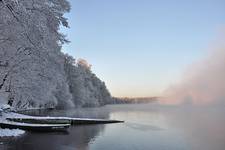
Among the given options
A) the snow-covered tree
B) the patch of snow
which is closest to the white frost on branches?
the snow-covered tree

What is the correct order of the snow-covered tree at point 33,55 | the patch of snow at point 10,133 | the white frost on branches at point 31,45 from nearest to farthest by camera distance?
the white frost on branches at point 31,45, the snow-covered tree at point 33,55, the patch of snow at point 10,133

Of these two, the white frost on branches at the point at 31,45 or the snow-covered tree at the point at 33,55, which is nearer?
the white frost on branches at the point at 31,45

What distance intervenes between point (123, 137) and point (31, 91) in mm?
9864

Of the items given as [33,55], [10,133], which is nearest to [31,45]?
Result: [33,55]

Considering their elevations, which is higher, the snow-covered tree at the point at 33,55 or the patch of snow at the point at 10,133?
the snow-covered tree at the point at 33,55

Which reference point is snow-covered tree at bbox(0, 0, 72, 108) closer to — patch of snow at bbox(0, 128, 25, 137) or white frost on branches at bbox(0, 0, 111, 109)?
white frost on branches at bbox(0, 0, 111, 109)

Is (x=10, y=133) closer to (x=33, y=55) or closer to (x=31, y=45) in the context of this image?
(x=33, y=55)

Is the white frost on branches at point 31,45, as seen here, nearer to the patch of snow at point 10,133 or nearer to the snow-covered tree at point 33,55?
the snow-covered tree at point 33,55

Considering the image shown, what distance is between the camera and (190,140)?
25484 mm

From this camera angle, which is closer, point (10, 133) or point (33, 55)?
point (10, 133)

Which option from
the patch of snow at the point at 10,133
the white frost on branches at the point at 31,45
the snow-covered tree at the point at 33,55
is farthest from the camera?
the patch of snow at the point at 10,133

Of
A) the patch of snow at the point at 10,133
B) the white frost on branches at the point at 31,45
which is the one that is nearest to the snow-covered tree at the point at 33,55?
the white frost on branches at the point at 31,45

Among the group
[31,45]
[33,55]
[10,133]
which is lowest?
[10,133]

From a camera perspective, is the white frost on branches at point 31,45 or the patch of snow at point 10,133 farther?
the patch of snow at point 10,133
